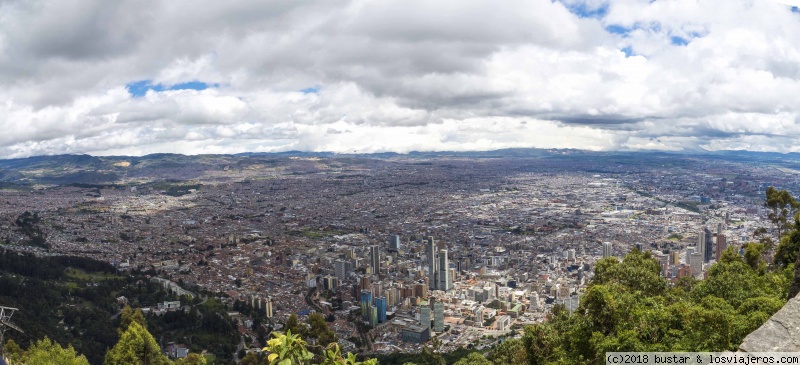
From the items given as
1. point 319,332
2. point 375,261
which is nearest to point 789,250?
point 319,332

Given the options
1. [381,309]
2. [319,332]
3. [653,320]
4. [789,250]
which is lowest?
[381,309]

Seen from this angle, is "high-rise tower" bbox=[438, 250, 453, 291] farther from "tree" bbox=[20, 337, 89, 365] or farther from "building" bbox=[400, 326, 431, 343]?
"tree" bbox=[20, 337, 89, 365]

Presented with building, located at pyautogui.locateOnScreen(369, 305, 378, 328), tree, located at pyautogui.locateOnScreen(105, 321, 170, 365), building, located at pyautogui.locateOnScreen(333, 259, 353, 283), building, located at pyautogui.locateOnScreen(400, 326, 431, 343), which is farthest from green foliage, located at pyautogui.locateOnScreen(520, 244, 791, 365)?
building, located at pyautogui.locateOnScreen(333, 259, 353, 283)

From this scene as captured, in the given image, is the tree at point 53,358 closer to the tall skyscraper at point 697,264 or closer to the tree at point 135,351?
the tree at point 135,351

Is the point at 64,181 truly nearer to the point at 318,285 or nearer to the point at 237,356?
the point at 318,285

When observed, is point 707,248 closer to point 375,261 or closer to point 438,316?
point 438,316
